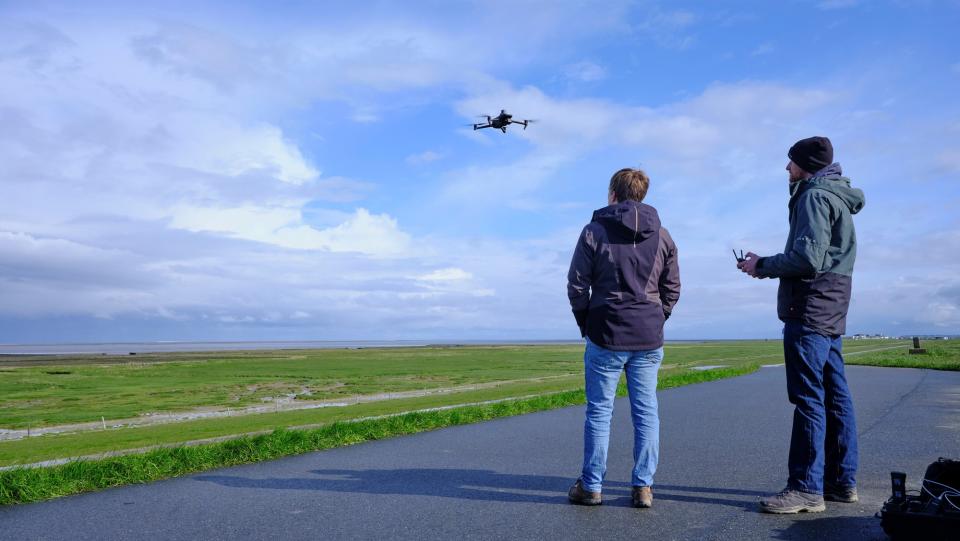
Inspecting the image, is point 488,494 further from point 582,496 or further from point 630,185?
point 630,185

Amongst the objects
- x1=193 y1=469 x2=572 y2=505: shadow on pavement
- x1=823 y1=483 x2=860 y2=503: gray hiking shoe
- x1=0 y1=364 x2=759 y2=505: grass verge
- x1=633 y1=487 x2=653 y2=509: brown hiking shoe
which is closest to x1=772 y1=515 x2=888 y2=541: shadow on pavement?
x1=823 y1=483 x2=860 y2=503: gray hiking shoe

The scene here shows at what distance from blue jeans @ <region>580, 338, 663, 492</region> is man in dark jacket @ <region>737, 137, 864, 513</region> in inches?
32.9

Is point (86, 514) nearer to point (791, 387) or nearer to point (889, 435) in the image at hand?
point (791, 387)

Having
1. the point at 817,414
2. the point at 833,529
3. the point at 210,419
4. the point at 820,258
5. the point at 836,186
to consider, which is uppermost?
the point at 836,186

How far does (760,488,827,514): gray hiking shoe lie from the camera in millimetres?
4562

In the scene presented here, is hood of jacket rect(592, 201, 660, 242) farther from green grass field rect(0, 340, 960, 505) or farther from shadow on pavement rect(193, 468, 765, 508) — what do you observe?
green grass field rect(0, 340, 960, 505)

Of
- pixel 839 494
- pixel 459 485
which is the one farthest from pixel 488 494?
pixel 839 494

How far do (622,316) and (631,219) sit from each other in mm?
670

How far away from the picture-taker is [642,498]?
480 cm

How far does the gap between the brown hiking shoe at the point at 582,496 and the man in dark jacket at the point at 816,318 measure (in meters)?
1.08

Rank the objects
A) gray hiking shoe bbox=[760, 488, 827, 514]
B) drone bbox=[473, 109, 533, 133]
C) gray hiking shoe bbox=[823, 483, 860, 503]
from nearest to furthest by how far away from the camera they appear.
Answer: gray hiking shoe bbox=[760, 488, 827, 514]
gray hiking shoe bbox=[823, 483, 860, 503]
drone bbox=[473, 109, 533, 133]

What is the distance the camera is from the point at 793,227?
16.4 feet

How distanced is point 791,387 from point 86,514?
498 centimetres

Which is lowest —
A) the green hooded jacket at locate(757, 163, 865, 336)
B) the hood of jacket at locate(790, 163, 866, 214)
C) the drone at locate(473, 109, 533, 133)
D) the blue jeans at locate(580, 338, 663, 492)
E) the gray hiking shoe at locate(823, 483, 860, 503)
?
the gray hiking shoe at locate(823, 483, 860, 503)
